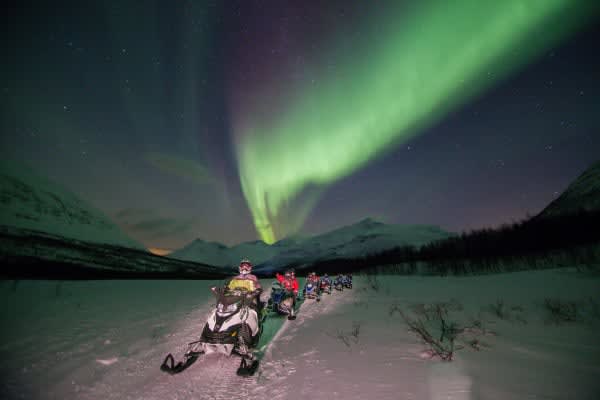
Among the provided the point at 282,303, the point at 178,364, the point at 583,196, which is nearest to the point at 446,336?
the point at 178,364

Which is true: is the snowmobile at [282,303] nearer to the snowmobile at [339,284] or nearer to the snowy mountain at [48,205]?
the snowmobile at [339,284]

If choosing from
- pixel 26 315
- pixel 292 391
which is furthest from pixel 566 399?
pixel 26 315

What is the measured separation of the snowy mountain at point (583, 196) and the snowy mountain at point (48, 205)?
13817 cm

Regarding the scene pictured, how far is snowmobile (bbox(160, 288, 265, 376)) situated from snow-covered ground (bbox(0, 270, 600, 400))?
173 mm

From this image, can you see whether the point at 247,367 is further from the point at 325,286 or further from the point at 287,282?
the point at 325,286

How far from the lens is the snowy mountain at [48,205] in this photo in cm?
8938

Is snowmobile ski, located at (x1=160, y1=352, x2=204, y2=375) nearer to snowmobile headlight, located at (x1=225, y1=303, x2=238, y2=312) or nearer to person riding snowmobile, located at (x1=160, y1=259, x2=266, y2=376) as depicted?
person riding snowmobile, located at (x1=160, y1=259, x2=266, y2=376)

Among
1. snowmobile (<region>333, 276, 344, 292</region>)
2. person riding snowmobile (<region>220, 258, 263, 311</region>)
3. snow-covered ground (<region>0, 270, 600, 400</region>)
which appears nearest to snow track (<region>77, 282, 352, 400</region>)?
snow-covered ground (<region>0, 270, 600, 400</region>)

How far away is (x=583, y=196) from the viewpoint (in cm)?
5941

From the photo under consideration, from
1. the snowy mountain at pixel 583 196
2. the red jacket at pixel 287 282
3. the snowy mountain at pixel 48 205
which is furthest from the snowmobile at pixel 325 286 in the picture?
the snowy mountain at pixel 48 205

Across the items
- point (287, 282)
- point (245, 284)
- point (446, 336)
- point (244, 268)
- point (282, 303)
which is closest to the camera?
point (446, 336)

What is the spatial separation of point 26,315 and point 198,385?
25.7ft

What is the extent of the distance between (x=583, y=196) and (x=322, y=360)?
298ft

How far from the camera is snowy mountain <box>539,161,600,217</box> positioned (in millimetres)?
53406
